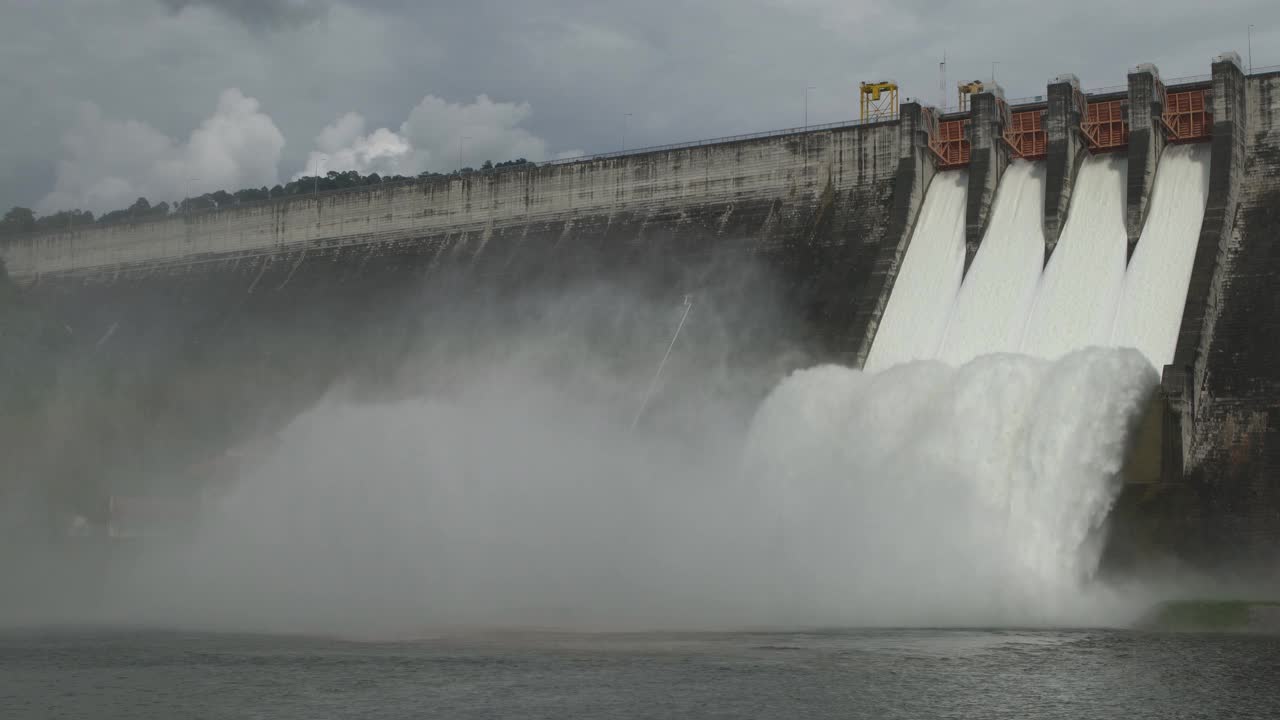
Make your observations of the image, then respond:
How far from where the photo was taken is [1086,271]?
44.0 m

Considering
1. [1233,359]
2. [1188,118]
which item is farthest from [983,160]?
[1233,359]

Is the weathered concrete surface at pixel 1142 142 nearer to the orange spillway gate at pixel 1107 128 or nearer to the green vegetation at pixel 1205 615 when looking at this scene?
the orange spillway gate at pixel 1107 128

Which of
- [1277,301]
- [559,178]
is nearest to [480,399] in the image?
[559,178]

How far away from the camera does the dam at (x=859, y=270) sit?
1526 inches

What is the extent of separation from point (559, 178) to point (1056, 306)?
24.5 meters

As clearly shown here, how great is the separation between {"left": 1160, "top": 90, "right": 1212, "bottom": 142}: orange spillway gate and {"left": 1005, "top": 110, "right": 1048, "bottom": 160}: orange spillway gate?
434 centimetres

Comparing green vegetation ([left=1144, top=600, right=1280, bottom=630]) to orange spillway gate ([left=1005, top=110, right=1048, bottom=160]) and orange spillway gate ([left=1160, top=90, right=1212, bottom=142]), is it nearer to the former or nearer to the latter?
orange spillway gate ([left=1160, top=90, right=1212, bottom=142])

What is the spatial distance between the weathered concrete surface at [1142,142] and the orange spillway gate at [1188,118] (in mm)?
309

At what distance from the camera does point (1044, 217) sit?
45.8m

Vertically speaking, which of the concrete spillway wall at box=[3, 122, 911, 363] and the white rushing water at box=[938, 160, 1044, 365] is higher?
the concrete spillway wall at box=[3, 122, 911, 363]

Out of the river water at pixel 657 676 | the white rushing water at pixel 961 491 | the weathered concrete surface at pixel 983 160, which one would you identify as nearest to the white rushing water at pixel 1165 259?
the white rushing water at pixel 961 491

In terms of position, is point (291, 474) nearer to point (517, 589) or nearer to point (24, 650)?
point (517, 589)

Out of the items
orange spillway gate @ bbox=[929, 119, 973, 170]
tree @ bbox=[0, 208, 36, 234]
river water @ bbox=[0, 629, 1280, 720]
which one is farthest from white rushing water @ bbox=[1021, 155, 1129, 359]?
tree @ bbox=[0, 208, 36, 234]

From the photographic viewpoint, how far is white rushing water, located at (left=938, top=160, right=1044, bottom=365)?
4384 centimetres
